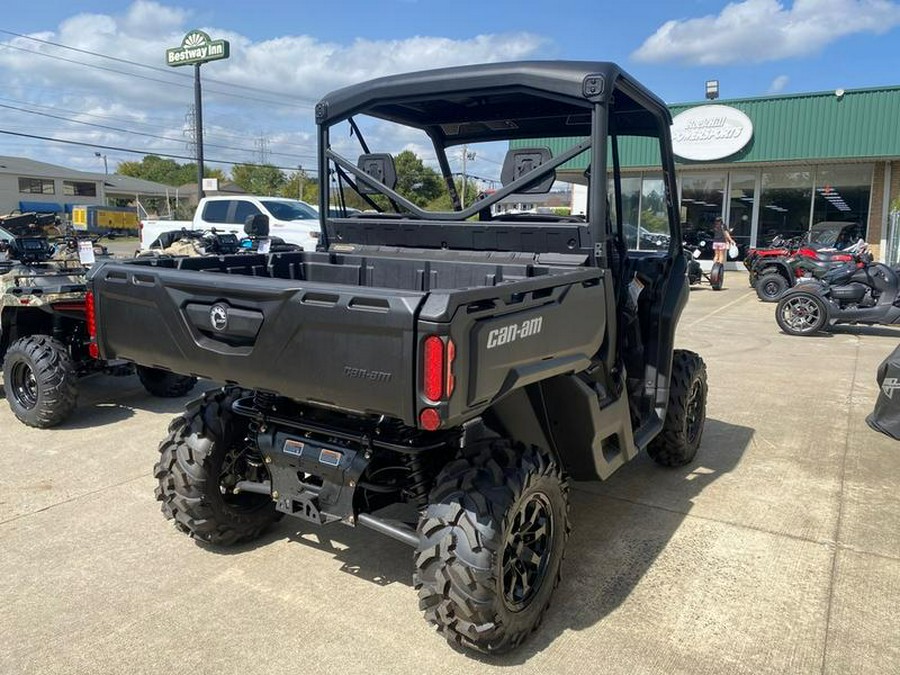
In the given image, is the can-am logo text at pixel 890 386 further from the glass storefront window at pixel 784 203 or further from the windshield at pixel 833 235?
the glass storefront window at pixel 784 203

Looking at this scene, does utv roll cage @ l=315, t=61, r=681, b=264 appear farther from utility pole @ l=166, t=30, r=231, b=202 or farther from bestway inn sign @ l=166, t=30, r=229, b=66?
bestway inn sign @ l=166, t=30, r=229, b=66

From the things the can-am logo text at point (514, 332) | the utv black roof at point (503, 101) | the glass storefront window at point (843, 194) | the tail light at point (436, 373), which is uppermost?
the glass storefront window at point (843, 194)

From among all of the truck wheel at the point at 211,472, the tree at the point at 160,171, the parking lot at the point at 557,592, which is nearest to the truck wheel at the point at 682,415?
the parking lot at the point at 557,592

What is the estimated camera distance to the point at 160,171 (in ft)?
343

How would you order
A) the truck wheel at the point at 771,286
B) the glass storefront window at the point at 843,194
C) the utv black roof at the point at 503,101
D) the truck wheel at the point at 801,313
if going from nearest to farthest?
the utv black roof at the point at 503,101, the truck wheel at the point at 801,313, the truck wheel at the point at 771,286, the glass storefront window at the point at 843,194

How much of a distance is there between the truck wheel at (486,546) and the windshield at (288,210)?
39.1ft

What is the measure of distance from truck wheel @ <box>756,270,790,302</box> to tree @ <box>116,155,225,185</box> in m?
97.0

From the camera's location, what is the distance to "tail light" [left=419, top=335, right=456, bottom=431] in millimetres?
2227

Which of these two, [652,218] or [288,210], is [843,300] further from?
[288,210]

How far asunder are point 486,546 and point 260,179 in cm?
8220

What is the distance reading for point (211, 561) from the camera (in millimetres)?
3477

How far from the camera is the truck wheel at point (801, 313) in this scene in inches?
411

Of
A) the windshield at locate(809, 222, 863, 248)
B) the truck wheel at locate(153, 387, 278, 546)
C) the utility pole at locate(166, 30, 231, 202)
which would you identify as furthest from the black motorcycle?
the utility pole at locate(166, 30, 231, 202)

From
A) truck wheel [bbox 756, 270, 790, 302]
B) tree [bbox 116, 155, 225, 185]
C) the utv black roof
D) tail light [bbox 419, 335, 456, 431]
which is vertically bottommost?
truck wheel [bbox 756, 270, 790, 302]
